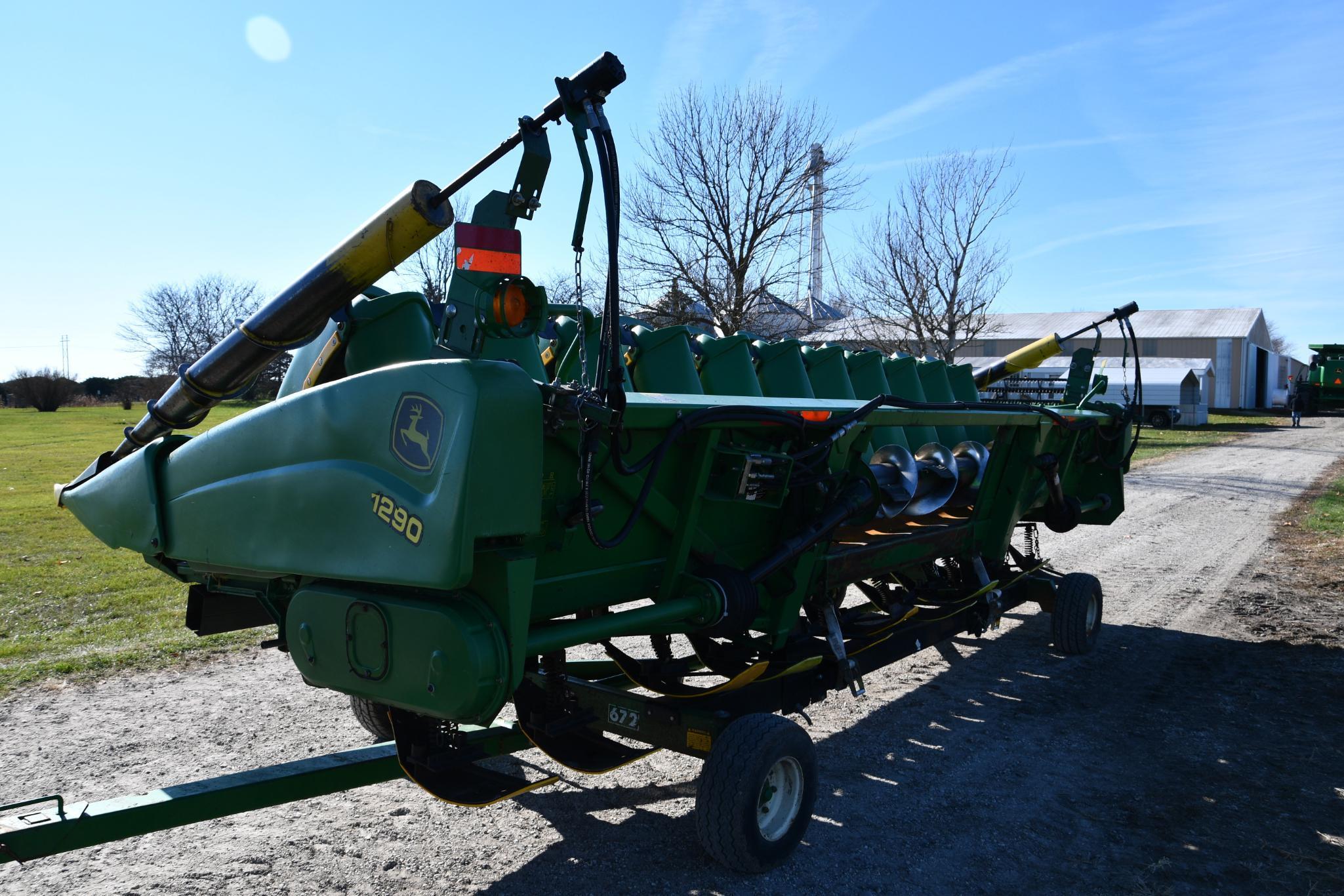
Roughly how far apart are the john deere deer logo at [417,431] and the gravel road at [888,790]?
64.7 inches

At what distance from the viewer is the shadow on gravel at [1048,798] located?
364 centimetres

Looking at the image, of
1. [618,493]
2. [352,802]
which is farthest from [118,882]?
[618,493]

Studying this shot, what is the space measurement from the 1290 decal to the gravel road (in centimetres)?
146

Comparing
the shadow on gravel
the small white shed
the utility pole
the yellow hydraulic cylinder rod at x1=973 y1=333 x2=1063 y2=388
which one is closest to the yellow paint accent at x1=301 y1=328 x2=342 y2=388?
the shadow on gravel

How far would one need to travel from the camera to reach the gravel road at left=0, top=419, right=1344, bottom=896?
358 centimetres

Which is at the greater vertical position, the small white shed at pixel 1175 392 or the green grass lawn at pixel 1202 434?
the small white shed at pixel 1175 392

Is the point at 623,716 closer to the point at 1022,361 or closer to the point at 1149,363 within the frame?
the point at 1022,361

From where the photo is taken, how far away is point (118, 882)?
11.2 ft

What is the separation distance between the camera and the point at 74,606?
7.34 meters

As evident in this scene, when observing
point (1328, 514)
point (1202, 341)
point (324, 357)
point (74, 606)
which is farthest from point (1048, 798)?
point (1202, 341)

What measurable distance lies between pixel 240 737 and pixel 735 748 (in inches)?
104

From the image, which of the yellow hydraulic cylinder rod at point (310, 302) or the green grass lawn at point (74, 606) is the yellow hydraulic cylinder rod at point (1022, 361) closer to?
the yellow hydraulic cylinder rod at point (310, 302)

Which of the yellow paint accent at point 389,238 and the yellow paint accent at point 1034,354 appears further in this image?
the yellow paint accent at point 1034,354

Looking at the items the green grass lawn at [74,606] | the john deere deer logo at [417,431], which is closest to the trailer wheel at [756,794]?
the john deere deer logo at [417,431]
